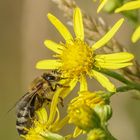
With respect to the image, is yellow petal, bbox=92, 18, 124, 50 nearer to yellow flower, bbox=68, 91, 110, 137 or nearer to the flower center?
the flower center

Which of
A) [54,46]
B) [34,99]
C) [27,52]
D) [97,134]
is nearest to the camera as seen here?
[97,134]

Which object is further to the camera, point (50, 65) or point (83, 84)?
point (50, 65)

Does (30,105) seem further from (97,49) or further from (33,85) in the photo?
(97,49)

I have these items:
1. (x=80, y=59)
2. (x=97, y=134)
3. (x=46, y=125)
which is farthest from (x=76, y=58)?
(x=97, y=134)

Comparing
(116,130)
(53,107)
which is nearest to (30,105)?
(53,107)

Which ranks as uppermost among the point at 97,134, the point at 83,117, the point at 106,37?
the point at 106,37

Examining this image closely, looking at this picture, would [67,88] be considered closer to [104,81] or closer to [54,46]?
[104,81]
